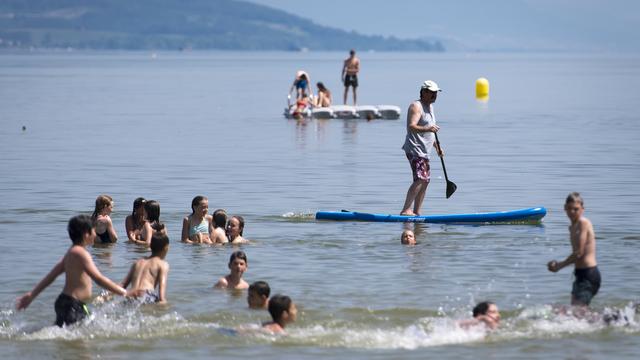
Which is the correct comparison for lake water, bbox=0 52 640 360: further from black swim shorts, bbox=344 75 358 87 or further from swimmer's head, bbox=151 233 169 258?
black swim shorts, bbox=344 75 358 87

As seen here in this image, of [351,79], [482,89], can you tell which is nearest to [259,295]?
[351,79]

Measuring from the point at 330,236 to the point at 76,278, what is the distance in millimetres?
6913

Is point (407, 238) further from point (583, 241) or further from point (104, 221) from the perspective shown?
point (583, 241)

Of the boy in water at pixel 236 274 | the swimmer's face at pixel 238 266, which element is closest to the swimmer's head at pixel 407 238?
the boy in water at pixel 236 274

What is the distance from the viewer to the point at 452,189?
21.3m

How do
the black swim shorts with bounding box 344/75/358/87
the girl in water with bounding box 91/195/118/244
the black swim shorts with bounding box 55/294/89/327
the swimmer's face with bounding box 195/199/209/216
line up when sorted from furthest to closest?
the black swim shorts with bounding box 344/75/358/87
the girl in water with bounding box 91/195/118/244
the swimmer's face with bounding box 195/199/209/216
the black swim shorts with bounding box 55/294/89/327

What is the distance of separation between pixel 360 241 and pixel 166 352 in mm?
6141

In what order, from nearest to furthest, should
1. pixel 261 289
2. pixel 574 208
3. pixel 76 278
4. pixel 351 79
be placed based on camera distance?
pixel 76 278
pixel 574 208
pixel 261 289
pixel 351 79

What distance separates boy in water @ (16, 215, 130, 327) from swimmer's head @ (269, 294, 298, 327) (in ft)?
4.79

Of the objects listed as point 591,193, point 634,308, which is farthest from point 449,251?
point 591,193

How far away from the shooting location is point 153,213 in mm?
17312

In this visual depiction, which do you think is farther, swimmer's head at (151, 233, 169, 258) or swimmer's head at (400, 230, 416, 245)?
swimmer's head at (400, 230, 416, 245)

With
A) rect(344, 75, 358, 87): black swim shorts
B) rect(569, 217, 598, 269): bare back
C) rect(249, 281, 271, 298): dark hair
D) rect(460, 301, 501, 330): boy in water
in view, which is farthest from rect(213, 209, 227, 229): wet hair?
rect(344, 75, 358, 87): black swim shorts

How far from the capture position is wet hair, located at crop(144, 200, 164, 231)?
17203mm
